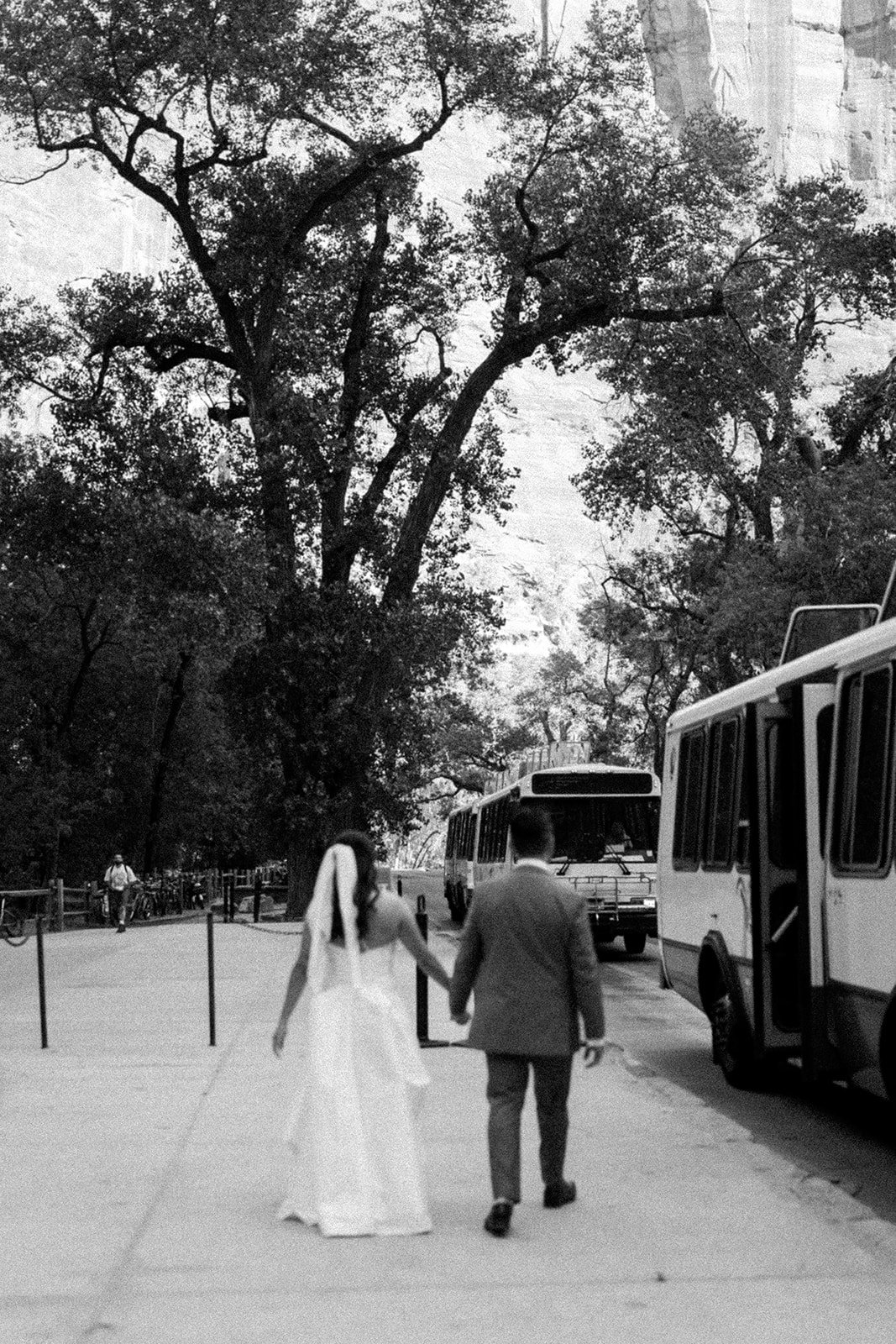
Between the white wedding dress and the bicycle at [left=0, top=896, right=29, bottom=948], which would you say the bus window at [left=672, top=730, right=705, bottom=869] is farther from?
the bicycle at [left=0, top=896, right=29, bottom=948]

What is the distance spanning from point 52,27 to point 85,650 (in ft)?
73.2

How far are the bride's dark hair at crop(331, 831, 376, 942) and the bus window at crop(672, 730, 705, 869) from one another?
242 inches

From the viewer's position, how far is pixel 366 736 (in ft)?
108

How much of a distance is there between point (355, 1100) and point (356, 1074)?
0.37 ft

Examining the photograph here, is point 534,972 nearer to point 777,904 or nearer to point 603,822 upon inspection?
point 777,904

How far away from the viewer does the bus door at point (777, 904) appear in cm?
1044

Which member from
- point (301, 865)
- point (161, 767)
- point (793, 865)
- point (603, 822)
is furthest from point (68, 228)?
point (793, 865)

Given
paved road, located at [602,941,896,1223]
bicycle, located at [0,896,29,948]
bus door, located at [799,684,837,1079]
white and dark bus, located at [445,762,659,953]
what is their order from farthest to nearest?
bicycle, located at [0,896,29,948] < white and dark bus, located at [445,762,659,953] < bus door, located at [799,684,837,1079] < paved road, located at [602,941,896,1223]

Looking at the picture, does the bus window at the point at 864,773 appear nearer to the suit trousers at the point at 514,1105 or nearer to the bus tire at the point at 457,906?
the suit trousers at the point at 514,1105

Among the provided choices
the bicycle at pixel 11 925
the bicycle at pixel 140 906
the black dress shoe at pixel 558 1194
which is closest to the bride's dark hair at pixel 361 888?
the black dress shoe at pixel 558 1194

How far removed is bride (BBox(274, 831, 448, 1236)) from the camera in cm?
684

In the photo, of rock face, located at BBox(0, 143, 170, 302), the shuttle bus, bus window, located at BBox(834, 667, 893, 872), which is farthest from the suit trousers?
rock face, located at BBox(0, 143, 170, 302)

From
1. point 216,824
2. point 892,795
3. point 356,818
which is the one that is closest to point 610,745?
point 216,824

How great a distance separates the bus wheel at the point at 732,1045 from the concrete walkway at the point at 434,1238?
573 mm
